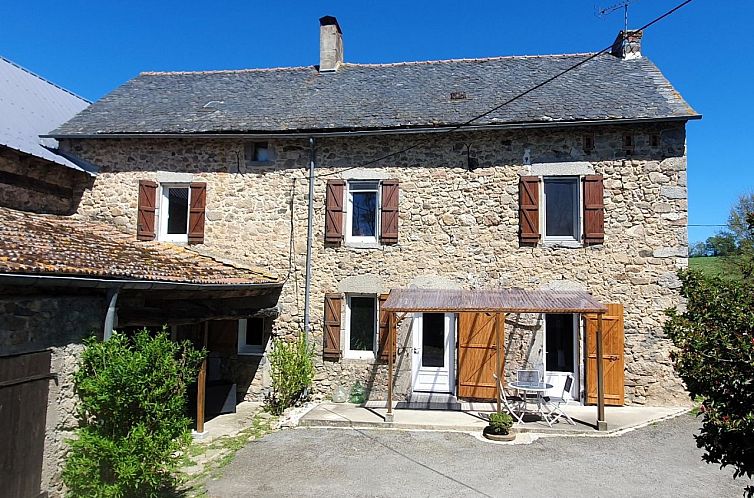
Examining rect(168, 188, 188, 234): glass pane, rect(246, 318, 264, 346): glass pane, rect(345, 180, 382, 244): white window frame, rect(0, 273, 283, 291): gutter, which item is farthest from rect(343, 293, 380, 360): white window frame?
rect(168, 188, 188, 234): glass pane

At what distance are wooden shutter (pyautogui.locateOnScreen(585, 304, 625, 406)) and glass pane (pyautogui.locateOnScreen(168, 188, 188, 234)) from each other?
8151 millimetres

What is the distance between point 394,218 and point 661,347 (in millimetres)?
5353

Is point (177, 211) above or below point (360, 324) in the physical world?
above

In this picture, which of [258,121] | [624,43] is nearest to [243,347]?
[258,121]

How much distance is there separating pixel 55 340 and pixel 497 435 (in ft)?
18.7

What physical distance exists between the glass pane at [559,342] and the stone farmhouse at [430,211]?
0.03 m

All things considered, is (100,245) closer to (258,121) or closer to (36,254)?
(36,254)

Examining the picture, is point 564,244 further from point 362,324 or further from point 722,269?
point 362,324

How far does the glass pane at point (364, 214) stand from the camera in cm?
996

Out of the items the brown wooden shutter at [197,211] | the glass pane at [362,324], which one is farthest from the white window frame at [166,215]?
the glass pane at [362,324]

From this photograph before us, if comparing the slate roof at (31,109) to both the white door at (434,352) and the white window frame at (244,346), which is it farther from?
the white door at (434,352)

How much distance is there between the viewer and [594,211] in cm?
909

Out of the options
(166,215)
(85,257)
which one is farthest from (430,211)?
(85,257)

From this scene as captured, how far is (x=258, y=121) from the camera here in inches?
398
